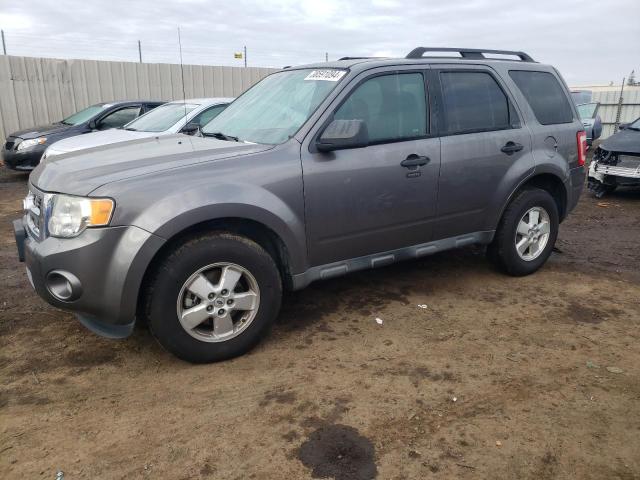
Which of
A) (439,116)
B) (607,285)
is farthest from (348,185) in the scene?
(607,285)

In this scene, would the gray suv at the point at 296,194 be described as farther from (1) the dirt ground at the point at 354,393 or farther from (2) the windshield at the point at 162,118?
(2) the windshield at the point at 162,118

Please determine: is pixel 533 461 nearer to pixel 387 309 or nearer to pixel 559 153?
pixel 387 309

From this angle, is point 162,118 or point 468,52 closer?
point 468,52

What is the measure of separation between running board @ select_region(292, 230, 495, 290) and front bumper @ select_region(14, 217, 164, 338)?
1033 mm

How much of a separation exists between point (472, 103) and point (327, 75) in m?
1.25

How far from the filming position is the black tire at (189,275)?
2.95 metres

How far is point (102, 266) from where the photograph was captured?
9.18 ft

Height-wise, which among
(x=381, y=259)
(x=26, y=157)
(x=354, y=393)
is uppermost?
(x=26, y=157)

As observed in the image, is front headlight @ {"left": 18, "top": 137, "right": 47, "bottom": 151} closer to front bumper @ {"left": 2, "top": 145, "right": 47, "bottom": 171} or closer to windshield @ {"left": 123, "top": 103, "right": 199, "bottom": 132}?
front bumper @ {"left": 2, "top": 145, "right": 47, "bottom": 171}

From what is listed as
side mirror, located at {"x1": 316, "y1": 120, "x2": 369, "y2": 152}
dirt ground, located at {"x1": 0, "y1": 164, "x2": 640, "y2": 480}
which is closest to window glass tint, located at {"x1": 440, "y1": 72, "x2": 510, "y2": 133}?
side mirror, located at {"x1": 316, "y1": 120, "x2": 369, "y2": 152}

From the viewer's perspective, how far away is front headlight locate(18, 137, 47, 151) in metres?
9.65

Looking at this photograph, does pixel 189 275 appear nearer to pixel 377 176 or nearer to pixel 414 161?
pixel 377 176

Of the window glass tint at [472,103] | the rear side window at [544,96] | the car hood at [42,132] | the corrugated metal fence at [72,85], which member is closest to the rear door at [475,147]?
the window glass tint at [472,103]

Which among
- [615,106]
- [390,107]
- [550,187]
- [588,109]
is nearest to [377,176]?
[390,107]
